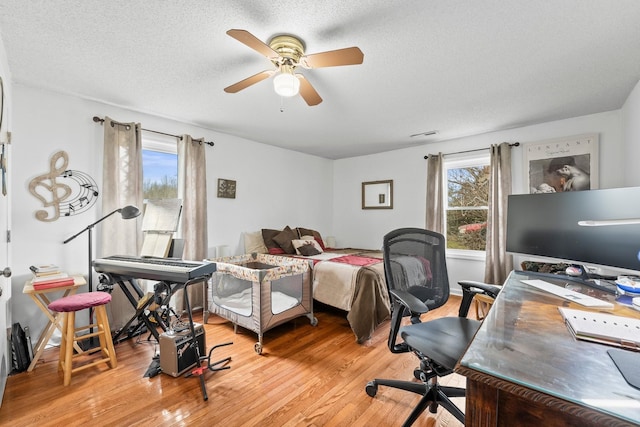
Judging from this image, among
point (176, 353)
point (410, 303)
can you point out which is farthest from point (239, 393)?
point (410, 303)

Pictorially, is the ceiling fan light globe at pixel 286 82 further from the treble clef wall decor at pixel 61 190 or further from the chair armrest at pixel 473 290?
the treble clef wall decor at pixel 61 190

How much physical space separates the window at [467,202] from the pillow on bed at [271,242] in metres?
2.73

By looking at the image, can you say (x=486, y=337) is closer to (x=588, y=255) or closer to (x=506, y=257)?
(x=588, y=255)

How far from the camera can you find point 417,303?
1500mm

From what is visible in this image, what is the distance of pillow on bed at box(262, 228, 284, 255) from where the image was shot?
413 cm

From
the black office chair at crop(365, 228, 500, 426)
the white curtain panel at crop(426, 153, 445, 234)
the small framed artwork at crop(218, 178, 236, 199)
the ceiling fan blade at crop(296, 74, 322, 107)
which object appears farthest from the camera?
the white curtain panel at crop(426, 153, 445, 234)

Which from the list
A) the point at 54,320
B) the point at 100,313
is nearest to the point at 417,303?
the point at 100,313

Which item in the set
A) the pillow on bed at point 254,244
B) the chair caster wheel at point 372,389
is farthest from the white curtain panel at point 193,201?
the chair caster wheel at point 372,389

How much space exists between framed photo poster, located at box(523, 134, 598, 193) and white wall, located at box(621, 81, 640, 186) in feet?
0.99

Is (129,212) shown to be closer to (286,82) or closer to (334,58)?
(286,82)

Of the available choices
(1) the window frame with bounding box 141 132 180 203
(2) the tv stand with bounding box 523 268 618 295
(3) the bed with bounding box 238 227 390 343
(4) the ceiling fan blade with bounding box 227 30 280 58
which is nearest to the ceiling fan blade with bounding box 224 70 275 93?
(4) the ceiling fan blade with bounding box 227 30 280 58

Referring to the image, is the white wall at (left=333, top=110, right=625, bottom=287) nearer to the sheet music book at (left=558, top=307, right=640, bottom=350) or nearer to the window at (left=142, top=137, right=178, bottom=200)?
the sheet music book at (left=558, top=307, right=640, bottom=350)

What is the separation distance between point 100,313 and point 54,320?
1.02ft

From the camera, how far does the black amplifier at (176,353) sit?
79.8 inches
